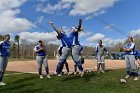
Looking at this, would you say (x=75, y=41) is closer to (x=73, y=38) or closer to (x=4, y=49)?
(x=73, y=38)

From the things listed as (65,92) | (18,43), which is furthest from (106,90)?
(18,43)

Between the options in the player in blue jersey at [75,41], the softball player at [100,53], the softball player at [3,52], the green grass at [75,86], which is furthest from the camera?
the softball player at [100,53]

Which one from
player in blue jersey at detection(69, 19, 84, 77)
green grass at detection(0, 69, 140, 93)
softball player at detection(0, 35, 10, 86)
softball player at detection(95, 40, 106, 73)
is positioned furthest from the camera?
softball player at detection(95, 40, 106, 73)

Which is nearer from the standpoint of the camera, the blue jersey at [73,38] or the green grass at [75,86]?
the green grass at [75,86]

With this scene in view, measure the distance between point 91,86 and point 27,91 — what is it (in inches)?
95.9

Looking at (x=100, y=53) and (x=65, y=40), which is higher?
(x=65, y=40)

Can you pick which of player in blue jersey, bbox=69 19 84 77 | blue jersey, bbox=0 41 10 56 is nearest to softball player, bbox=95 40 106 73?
player in blue jersey, bbox=69 19 84 77

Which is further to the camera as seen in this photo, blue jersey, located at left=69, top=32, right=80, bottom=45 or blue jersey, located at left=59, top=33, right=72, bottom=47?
blue jersey, located at left=69, top=32, right=80, bottom=45

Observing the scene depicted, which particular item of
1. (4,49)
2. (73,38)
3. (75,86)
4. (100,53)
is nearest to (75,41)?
(73,38)

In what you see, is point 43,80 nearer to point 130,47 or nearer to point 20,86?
point 20,86

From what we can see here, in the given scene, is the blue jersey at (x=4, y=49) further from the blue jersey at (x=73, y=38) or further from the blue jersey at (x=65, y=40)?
the blue jersey at (x=73, y=38)

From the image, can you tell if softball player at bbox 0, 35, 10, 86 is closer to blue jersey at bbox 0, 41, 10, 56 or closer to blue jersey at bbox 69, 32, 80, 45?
blue jersey at bbox 0, 41, 10, 56

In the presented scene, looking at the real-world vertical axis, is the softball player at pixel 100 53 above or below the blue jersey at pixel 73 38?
below

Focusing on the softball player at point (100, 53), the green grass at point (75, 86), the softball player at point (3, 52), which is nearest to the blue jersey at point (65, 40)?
the green grass at point (75, 86)
